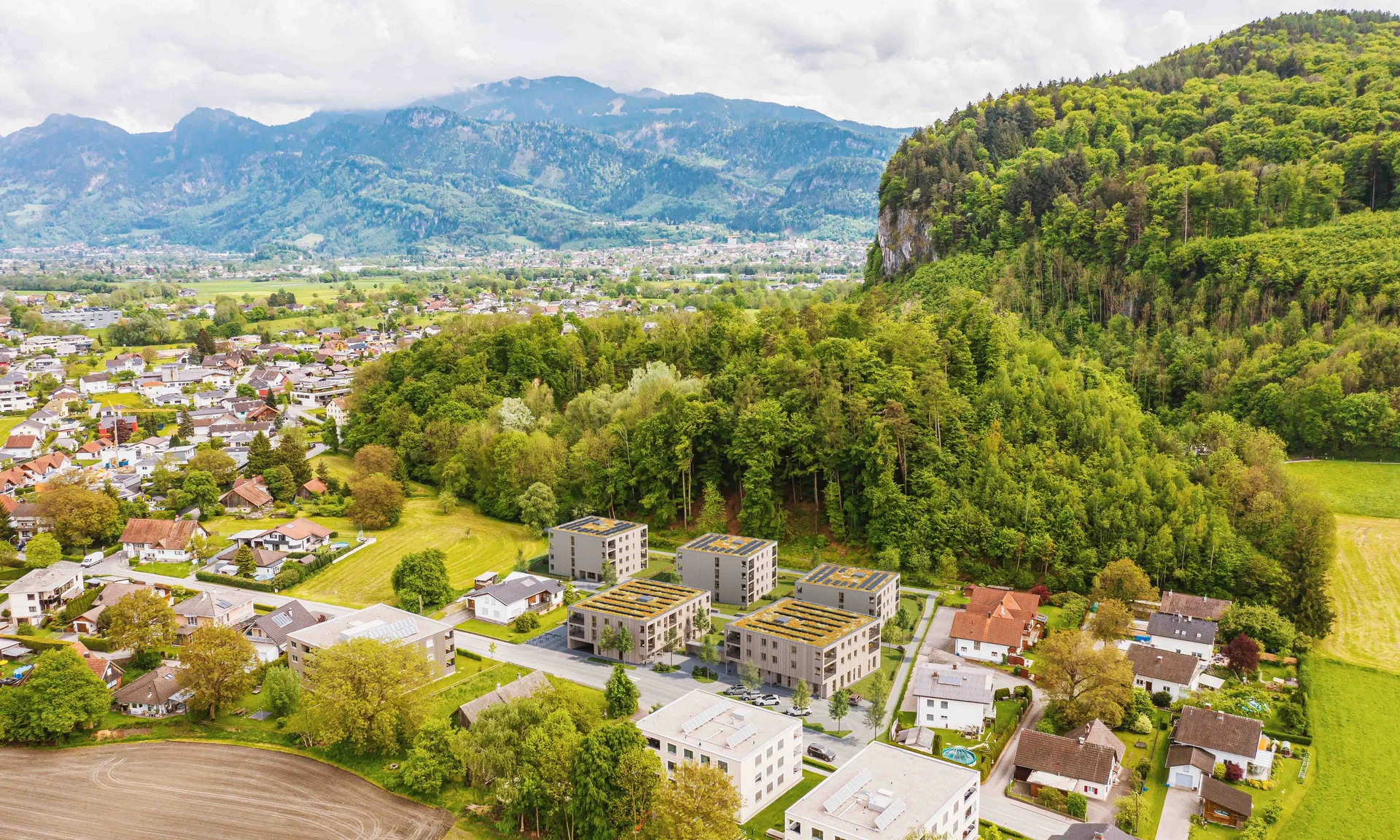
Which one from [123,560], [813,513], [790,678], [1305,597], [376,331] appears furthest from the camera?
[376,331]

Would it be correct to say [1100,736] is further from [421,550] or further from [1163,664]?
[421,550]

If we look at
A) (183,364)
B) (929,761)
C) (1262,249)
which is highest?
(1262,249)

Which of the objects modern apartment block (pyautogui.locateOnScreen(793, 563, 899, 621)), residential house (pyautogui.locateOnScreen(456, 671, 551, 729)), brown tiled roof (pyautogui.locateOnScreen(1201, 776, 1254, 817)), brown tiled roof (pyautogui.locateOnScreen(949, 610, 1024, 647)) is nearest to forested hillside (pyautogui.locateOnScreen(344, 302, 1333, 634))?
modern apartment block (pyautogui.locateOnScreen(793, 563, 899, 621))

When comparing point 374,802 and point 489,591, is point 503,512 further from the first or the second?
point 374,802

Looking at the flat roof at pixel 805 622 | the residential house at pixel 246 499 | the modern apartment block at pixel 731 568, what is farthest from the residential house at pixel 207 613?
the flat roof at pixel 805 622

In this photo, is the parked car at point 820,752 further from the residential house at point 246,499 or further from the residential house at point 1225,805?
the residential house at point 246,499

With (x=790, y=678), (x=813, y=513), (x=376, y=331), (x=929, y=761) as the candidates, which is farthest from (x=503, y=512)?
(x=376, y=331)

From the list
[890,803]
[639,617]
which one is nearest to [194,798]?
[639,617]
